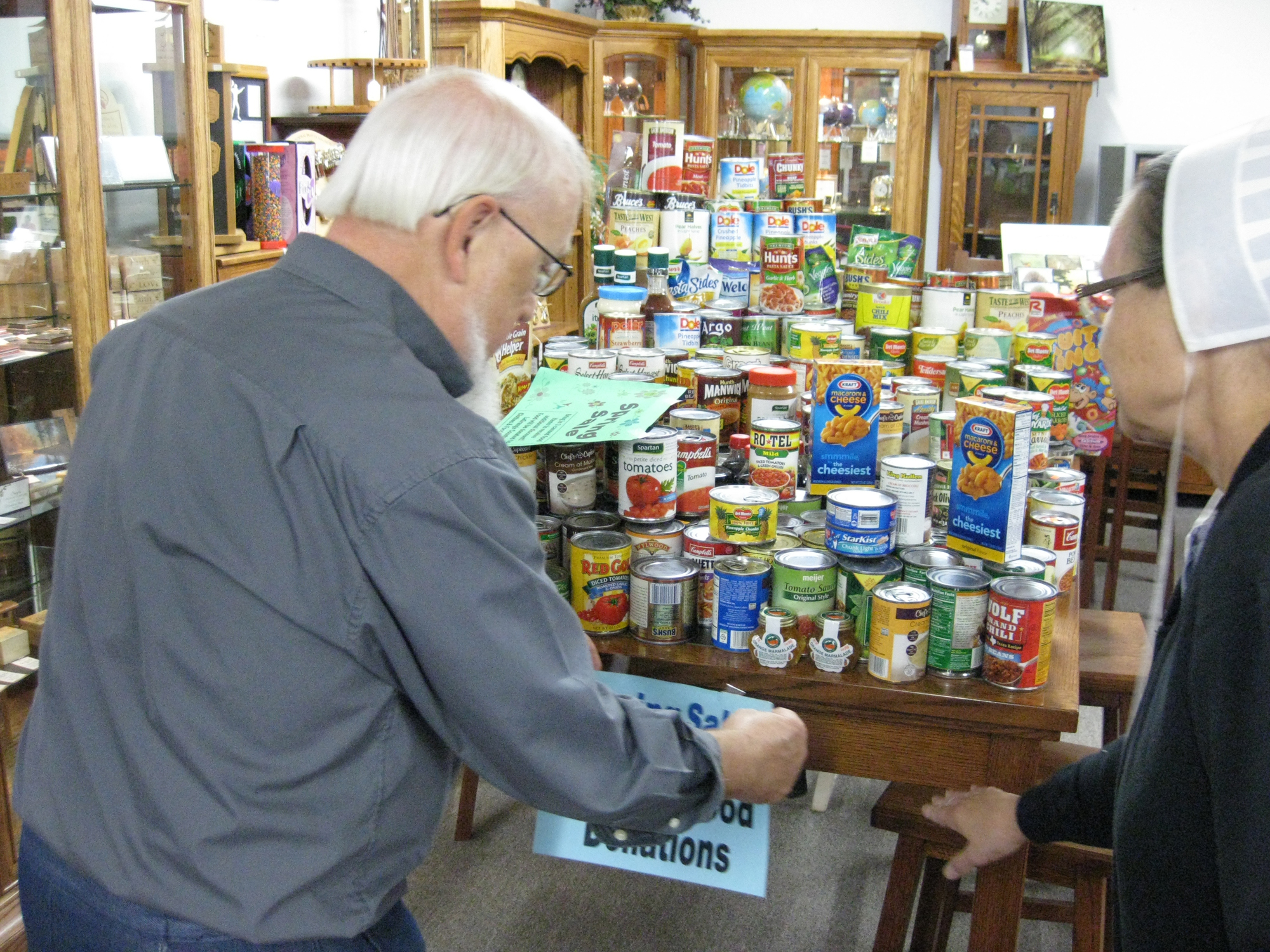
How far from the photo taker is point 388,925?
1238mm

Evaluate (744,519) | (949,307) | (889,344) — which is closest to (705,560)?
(744,519)

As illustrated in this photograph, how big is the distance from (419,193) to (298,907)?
27.1 inches

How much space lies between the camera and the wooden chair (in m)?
1.66

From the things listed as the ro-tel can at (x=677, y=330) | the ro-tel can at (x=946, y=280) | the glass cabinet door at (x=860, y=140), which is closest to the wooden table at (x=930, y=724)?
the ro-tel can at (x=677, y=330)

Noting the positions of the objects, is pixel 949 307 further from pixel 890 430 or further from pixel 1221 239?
pixel 1221 239

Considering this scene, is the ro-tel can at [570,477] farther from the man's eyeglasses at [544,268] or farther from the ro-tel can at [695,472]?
the man's eyeglasses at [544,268]

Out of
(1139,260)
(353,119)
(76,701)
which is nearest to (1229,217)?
(1139,260)

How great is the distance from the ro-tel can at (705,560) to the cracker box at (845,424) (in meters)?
0.27

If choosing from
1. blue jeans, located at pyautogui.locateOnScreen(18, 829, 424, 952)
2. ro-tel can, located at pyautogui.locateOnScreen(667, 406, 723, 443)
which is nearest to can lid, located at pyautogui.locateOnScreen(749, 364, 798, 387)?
ro-tel can, located at pyautogui.locateOnScreen(667, 406, 723, 443)

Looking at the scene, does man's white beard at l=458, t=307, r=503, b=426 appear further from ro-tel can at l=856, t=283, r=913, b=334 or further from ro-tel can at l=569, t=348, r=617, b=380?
ro-tel can at l=856, t=283, r=913, b=334

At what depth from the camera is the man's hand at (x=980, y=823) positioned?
4.68 ft

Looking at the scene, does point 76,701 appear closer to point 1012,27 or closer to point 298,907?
point 298,907

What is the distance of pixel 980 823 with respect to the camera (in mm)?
1456

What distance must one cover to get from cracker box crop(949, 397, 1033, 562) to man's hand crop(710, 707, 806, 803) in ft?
1.23
